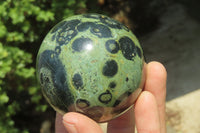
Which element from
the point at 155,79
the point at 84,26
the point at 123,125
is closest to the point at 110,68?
the point at 84,26

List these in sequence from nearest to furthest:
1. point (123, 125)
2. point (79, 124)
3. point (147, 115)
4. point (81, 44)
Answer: point (79, 124), point (81, 44), point (147, 115), point (123, 125)

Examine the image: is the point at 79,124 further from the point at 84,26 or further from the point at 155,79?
the point at 155,79

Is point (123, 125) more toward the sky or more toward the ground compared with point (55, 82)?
more toward the ground

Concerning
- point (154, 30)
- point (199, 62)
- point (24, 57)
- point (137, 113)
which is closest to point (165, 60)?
point (199, 62)

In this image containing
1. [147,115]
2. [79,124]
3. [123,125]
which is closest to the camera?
[79,124]

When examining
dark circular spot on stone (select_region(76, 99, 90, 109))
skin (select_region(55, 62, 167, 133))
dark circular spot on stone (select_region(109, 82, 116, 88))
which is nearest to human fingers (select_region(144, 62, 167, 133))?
skin (select_region(55, 62, 167, 133))

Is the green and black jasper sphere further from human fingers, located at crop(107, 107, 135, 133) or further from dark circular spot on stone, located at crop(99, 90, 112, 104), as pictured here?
human fingers, located at crop(107, 107, 135, 133)
